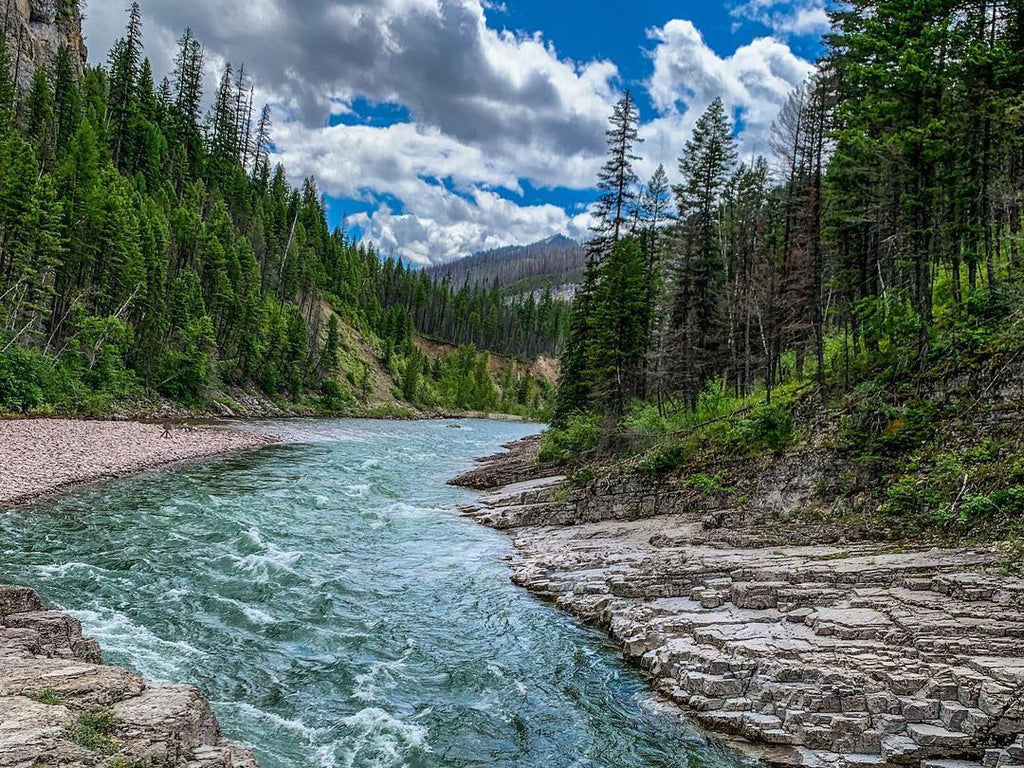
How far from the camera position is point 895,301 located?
19.2 meters

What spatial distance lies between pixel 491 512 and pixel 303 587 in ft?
34.0

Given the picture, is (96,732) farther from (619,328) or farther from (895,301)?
(619,328)

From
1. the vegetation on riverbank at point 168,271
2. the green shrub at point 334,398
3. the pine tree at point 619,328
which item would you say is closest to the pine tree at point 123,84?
the vegetation on riverbank at point 168,271

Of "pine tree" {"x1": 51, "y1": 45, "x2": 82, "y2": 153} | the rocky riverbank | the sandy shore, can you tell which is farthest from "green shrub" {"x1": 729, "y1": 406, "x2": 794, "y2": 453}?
"pine tree" {"x1": 51, "y1": 45, "x2": 82, "y2": 153}

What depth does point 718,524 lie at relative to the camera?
17.9 metres

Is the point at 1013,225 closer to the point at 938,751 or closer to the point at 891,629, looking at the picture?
the point at 891,629

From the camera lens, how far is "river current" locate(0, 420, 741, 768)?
30.0 feet

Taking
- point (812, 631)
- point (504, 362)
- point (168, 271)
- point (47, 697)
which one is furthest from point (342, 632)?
point (504, 362)

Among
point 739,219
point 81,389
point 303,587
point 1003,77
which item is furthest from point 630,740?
point 81,389

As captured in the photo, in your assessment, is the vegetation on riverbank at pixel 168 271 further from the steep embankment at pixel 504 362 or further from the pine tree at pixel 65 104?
the steep embankment at pixel 504 362

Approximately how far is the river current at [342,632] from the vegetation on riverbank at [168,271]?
23.4 m

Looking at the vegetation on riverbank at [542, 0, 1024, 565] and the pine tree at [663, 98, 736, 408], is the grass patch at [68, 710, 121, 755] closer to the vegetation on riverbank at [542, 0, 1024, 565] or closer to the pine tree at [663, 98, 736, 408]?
the vegetation on riverbank at [542, 0, 1024, 565]

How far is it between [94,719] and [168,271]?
2497 inches

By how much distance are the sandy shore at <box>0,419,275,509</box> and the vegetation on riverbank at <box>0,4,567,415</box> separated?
5.08 meters
